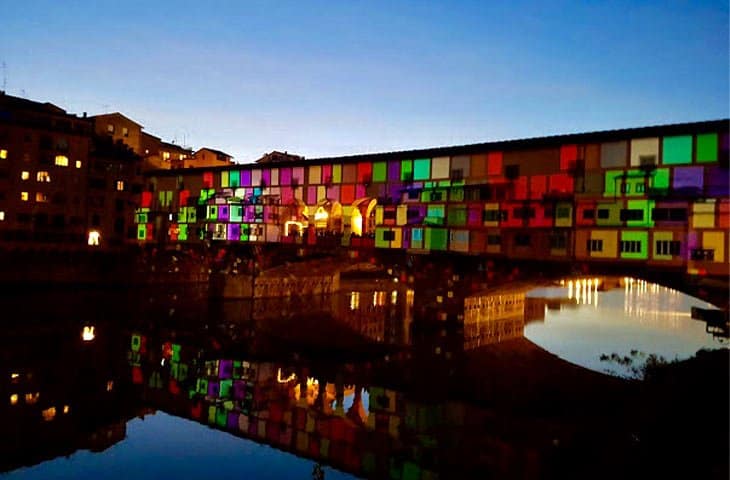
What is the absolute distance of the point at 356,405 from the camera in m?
19.6

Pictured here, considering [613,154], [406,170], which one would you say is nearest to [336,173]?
[406,170]

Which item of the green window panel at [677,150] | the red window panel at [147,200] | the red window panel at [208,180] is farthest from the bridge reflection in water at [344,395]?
the red window panel at [147,200]

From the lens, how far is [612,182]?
23.1 m

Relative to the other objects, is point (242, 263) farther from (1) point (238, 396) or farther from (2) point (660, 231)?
(2) point (660, 231)

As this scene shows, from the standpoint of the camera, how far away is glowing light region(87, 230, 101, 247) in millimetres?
52062

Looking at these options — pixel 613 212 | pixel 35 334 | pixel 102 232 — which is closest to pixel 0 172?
pixel 102 232

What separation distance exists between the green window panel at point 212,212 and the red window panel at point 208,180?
5.32 ft

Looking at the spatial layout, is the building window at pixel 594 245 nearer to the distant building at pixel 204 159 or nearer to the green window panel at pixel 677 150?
the green window panel at pixel 677 150

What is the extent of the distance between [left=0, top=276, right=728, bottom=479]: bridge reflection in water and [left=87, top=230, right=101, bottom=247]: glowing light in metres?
21.7

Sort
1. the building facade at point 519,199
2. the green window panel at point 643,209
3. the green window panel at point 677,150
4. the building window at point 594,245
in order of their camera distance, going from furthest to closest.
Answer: the building window at point 594,245 < the green window panel at point 643,209 < the green window panel at point 677,150 < the building facade at point 519,199

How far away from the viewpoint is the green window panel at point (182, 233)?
41000 mm

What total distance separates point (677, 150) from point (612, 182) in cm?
260

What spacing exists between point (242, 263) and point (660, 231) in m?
30.8

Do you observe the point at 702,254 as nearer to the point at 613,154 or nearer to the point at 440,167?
the point at 613,154
